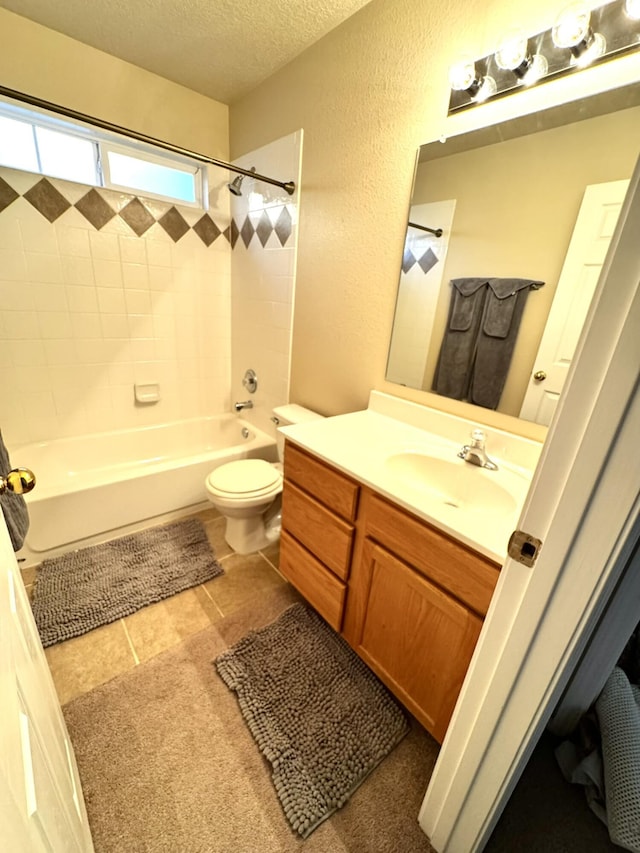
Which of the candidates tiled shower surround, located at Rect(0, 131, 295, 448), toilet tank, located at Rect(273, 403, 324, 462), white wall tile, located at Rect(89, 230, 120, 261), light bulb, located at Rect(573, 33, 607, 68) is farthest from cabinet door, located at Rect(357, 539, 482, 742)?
white wall tile, located at Rect(89, 230, 120, 261)

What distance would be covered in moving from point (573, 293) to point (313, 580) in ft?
4.30

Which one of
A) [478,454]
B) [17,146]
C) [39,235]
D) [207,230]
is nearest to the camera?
[478,454]

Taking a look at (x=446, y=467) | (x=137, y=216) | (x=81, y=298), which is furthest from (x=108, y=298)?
(x=446, y=467)

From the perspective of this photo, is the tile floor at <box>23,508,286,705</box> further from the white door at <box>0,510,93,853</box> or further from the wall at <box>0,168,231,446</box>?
the wall at <box>0,168,231,446</box>

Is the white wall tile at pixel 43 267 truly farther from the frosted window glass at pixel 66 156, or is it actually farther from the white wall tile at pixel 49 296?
the frosted window glass at pixel 66 156

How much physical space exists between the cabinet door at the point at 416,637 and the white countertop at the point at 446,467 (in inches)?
8.1

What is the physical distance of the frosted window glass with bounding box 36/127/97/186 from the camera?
1.77 meters

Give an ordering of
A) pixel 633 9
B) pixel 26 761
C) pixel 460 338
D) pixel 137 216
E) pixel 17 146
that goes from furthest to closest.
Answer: pixel 137 216 < pixel 17 146 < pixel 460 338 < pixel 633 9 < pixel 26 761

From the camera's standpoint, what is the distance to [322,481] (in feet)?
4.01

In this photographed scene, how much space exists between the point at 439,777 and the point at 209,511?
1.74m

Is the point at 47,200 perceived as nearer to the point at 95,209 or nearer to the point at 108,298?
the point at 95,209

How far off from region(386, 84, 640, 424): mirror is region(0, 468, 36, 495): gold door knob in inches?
50.0

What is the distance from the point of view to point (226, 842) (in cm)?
89

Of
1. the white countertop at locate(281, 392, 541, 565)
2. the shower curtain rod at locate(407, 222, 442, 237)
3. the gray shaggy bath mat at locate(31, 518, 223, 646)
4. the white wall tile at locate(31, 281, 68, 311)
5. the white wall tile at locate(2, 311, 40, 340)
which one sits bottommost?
the gray shaggy bath mat at locate(31, 518, 223, 646)
